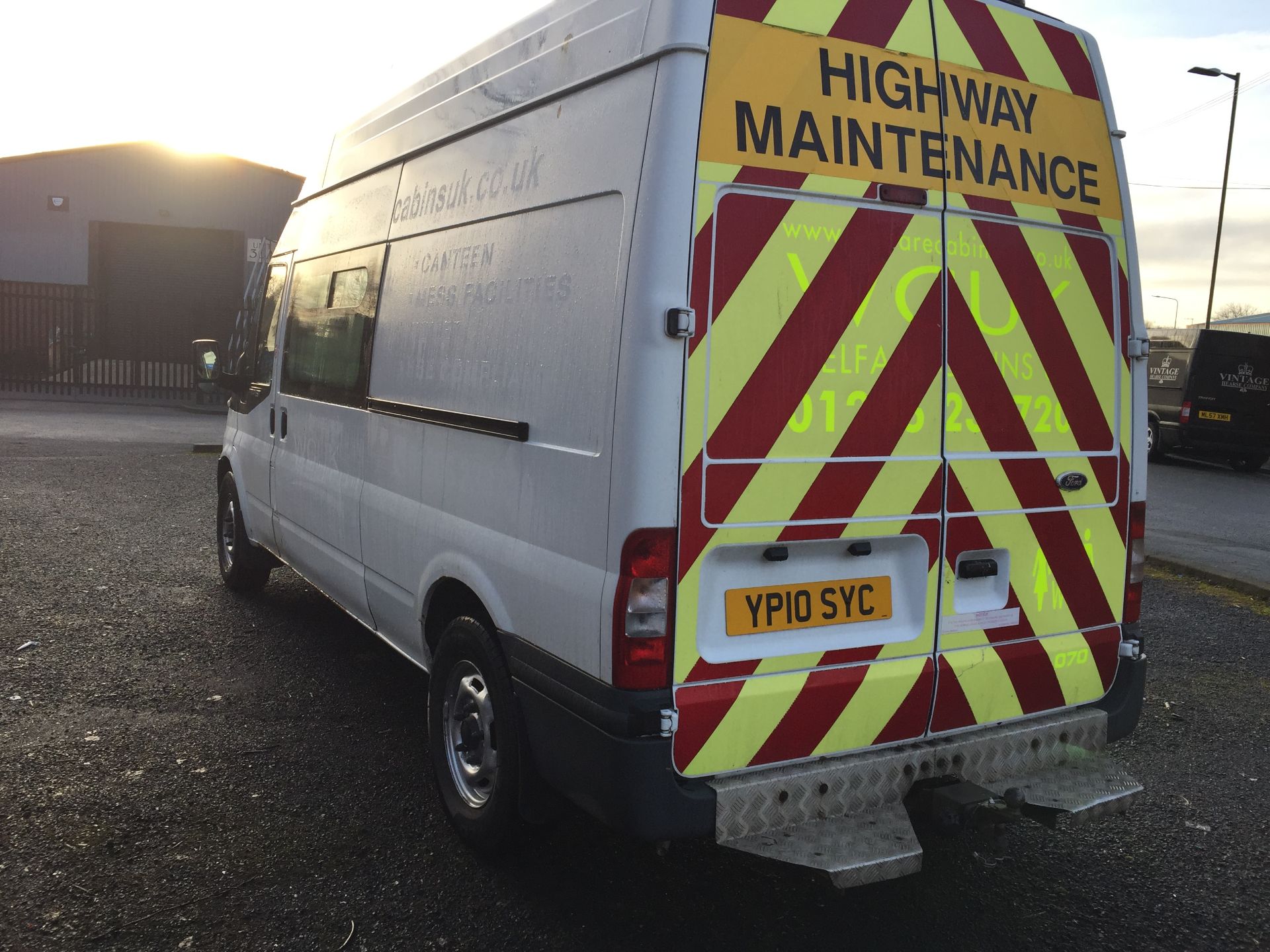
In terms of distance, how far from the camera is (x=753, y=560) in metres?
2.82

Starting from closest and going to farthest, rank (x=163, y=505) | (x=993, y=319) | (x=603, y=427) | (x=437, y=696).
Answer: (x=603, y=427), (x=993, y=319), (x=437, y=696), (x=163, y=505)

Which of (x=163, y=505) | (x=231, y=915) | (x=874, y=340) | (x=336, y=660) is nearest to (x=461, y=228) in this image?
(x=874, y=340)

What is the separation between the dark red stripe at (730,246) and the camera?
2.68 m

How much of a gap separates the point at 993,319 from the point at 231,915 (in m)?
2.72

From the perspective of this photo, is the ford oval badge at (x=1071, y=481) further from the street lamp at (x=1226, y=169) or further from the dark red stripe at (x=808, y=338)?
the street lamp at (x=1226, y=169)

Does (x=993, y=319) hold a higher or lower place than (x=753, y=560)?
higher

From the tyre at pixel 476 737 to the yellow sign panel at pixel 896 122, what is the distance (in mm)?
1605

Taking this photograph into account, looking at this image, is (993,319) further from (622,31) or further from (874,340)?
(622,31)

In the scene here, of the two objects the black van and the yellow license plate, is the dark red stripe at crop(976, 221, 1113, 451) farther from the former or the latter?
the black van

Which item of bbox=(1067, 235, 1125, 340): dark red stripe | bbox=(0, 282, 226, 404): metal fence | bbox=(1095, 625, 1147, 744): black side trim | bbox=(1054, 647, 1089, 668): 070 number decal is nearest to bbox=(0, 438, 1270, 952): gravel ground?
bbox=(1095, 625, 1147, 744): black side trim

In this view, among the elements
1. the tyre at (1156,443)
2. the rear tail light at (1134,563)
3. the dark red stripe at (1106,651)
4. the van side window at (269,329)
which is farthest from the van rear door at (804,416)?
the tyre at (1156,443)

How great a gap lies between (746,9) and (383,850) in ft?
8.74

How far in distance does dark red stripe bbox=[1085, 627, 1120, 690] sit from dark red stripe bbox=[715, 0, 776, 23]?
2.09m

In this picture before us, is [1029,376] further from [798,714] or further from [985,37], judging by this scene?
[798,714]
